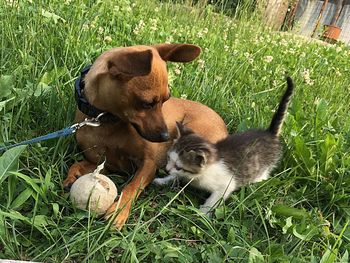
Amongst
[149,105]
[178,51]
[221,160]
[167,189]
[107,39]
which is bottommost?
[167,189]

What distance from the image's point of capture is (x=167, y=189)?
2.90 metres

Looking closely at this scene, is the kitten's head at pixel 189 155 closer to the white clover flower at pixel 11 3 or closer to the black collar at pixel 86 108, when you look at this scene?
the black collar at pixel 86 108

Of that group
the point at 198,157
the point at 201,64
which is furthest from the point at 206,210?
the point at 201,64

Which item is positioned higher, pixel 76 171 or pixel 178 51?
pixel 178 51

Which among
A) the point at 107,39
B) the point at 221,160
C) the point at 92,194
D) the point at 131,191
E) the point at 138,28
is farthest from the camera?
the point at 138,28

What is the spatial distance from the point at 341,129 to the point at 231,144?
47.9 inches

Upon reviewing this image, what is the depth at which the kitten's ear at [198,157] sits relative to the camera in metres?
2.70

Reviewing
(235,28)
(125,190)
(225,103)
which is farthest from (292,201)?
(235,28)

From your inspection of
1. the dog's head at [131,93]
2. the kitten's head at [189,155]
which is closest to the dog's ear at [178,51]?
the dog's head at [131,93]

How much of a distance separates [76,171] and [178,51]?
1.01m

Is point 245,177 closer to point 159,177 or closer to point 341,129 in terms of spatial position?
point 159,177

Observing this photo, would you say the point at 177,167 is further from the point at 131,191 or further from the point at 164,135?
the point at 131,191

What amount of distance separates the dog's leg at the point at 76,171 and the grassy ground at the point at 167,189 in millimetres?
55

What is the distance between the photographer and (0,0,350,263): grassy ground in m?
2.21
